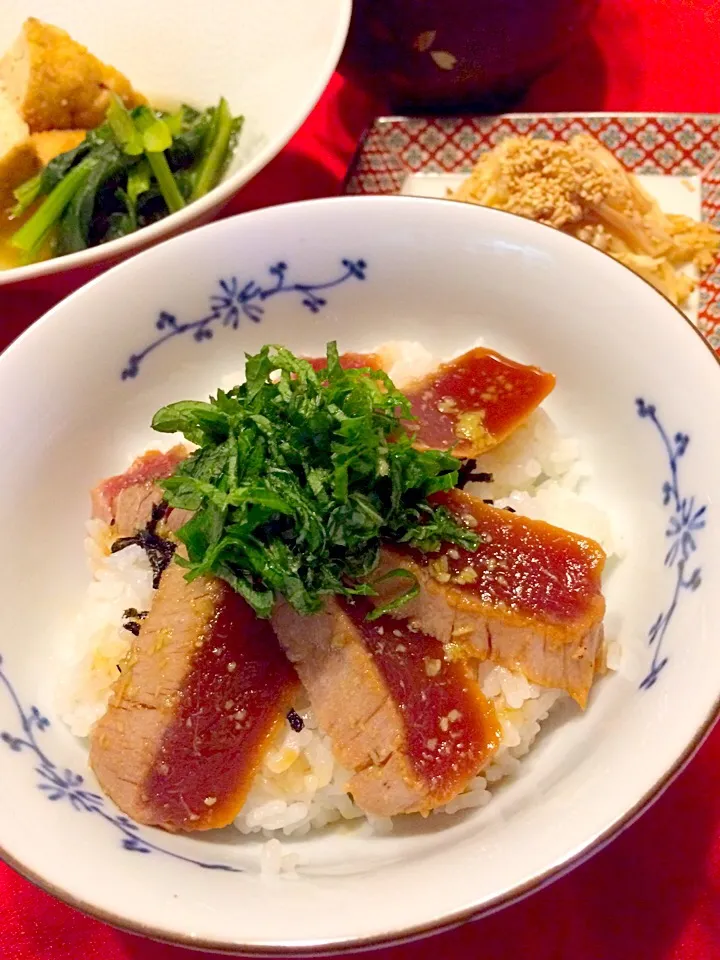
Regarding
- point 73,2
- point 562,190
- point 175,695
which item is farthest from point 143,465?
point 73,2

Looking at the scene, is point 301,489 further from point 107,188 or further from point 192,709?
point 107,188

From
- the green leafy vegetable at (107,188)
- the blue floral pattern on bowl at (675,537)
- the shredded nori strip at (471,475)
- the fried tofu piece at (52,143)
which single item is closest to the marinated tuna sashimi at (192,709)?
the shredded nori strip at (471,475)

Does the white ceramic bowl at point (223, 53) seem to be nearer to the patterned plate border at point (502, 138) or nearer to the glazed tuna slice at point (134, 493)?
the patterned plate border at point (502, 138)

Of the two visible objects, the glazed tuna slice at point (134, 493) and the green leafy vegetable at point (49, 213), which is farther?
the green leafy vegetable at point (49, 213)

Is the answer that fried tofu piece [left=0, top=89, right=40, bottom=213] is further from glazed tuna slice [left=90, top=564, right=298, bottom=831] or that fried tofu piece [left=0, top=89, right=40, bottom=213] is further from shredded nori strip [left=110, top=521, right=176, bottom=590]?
glazed tuna slice [left=90, top=564, right=298, bottom=831]

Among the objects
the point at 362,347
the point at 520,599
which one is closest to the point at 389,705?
the point at 520,599

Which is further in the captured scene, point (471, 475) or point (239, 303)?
point (239, 303)
